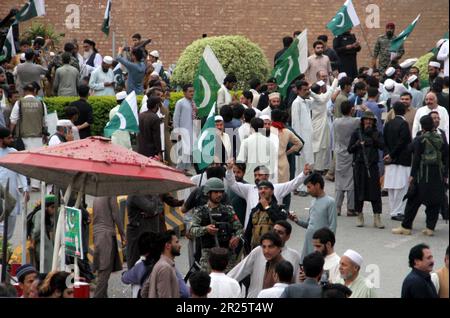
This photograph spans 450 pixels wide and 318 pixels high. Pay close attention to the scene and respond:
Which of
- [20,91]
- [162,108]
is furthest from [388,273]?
[20,91]

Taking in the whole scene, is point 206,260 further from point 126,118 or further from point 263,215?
point 126,118

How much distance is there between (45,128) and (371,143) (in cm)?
476

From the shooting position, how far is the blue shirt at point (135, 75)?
21297mm

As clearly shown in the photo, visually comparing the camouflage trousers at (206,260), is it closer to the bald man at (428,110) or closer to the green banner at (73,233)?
the green banner at (73,233)

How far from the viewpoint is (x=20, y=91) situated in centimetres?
2081

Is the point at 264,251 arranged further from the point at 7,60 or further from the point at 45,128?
the point at 7,60

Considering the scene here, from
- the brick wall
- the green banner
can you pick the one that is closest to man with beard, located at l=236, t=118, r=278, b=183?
the green banner

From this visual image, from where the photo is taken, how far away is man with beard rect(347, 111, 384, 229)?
1573 centimetres

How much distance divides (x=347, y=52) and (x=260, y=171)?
1118 cm

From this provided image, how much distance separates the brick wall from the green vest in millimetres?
11637

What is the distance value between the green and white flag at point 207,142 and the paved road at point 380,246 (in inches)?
39.1

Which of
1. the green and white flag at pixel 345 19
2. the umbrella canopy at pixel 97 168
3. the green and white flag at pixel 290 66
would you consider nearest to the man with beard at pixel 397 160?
the green and white flag at pixel 290 66

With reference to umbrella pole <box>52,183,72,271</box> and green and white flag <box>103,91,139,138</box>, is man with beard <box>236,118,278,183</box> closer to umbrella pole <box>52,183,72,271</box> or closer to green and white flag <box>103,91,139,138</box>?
green and white flag <box>103,91,139,138</box>

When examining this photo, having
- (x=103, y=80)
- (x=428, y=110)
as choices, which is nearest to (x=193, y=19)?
(x=103, y=80)
